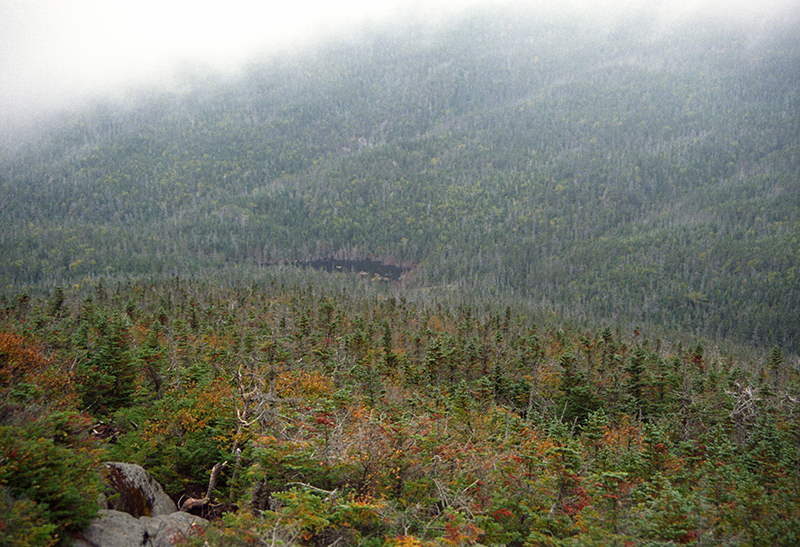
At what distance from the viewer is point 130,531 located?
532 inches

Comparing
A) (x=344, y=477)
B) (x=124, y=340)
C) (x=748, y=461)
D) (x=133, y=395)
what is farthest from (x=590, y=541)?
(x=124, y=340)

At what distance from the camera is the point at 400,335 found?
8631 cm

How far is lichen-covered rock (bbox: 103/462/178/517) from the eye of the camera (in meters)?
15.8

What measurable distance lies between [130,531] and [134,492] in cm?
320

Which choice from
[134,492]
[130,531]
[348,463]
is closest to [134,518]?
[130,531]

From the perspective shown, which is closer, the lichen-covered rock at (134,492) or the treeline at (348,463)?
the treeline at (348,463)

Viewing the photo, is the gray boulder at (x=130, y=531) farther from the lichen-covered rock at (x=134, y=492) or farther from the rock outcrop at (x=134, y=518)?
the lichen-covered rock at (x=134, y=492)

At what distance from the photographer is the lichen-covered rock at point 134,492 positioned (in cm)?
1575

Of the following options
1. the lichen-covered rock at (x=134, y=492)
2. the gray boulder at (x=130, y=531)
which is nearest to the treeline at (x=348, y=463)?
the gray boulder at (x=130, y=531)

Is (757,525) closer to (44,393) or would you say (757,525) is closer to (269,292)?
(44,393)

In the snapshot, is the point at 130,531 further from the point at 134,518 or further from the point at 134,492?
the point at 134,492

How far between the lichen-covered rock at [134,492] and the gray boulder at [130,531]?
1.39 meters

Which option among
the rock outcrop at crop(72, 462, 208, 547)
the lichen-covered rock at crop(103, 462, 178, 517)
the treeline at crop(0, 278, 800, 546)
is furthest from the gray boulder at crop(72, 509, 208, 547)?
the lichen-covered rock at crop(103, 462, 178, 517)

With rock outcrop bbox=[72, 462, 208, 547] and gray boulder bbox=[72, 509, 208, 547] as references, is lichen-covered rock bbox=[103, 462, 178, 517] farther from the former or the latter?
gray boulder bbox=[72, 509, 208, 547]
